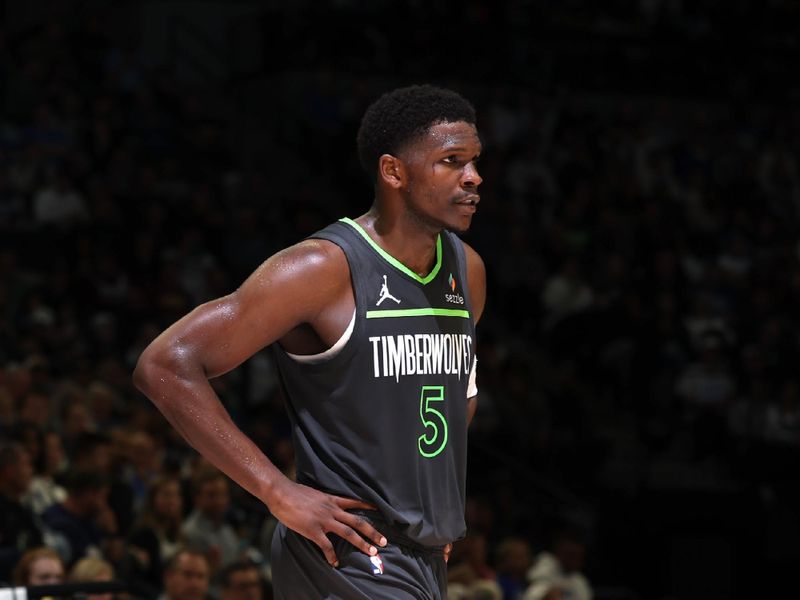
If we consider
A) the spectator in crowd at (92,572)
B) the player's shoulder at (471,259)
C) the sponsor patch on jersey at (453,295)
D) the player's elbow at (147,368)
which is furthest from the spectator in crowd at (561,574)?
the player's elbow at (147,368)

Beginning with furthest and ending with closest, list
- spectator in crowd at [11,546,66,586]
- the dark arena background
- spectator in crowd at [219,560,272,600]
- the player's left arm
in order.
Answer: the dark arena background < spectator in crowd at [219,560,272,600] < spectator in crowd at [11,546,66,586] < the player's left arm

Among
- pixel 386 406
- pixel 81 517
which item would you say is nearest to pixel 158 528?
pixel 81 517

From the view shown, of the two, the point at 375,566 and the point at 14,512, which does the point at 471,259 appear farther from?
the point at 14,512

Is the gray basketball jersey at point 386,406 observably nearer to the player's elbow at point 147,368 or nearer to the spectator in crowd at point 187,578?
the player's elbow at point 147,368

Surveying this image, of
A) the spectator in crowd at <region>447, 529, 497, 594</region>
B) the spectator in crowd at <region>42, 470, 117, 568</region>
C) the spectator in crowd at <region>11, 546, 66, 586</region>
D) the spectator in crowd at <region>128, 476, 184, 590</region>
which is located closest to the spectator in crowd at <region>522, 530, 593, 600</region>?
the spectator in crowd at <region>447, 529, 497, 594</region>

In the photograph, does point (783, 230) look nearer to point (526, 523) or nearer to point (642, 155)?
point (642, 155)

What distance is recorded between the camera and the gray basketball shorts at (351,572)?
132 inches

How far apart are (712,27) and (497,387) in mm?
6506

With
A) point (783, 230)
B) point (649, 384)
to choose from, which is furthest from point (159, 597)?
point (783, 230)

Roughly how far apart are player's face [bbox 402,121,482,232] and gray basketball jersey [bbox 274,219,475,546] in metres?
0.16

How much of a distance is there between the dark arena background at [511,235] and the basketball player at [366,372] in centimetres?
385

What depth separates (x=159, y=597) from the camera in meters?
6.86

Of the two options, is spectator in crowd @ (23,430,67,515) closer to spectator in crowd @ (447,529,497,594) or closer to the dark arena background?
the dark arena background

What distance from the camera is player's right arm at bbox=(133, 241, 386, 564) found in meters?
3.27
